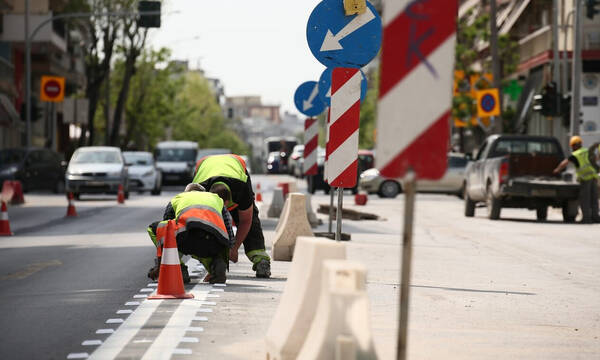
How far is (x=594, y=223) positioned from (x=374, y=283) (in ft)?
48.8

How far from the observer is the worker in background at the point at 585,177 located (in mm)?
25844

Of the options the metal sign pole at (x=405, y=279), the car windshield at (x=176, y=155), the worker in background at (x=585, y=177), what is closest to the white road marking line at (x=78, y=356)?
the metal sign pole at (x=405, y=279)

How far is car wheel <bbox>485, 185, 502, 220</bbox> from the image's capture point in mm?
27322

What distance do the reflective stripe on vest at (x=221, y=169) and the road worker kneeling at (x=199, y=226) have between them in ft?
1.51

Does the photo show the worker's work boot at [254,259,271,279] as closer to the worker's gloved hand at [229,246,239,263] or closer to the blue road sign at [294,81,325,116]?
the worker's gloved hand at [229,246,239,263]

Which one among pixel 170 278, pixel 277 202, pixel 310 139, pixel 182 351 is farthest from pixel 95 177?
pixel 182 351

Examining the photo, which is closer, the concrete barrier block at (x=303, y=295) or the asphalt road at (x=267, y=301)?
the concrete barrier block at (x=303, y=295)

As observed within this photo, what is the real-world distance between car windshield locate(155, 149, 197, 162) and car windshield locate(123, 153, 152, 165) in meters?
6.90

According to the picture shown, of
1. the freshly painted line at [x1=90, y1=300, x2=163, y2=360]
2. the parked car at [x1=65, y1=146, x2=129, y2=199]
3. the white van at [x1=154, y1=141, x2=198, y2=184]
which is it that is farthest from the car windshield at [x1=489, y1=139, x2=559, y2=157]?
the white van at [x1=154, y1=141, x2=198, y2=184]

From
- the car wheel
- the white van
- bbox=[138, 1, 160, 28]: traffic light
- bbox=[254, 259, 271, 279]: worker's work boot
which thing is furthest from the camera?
the white van

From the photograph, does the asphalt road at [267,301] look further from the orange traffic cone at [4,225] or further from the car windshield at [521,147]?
the car windshield at [521,147]

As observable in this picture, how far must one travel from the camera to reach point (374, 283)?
40.9 ft

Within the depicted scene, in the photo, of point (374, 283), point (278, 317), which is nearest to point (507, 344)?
point (278, 317)

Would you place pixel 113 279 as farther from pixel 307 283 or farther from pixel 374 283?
pixel 307 283
